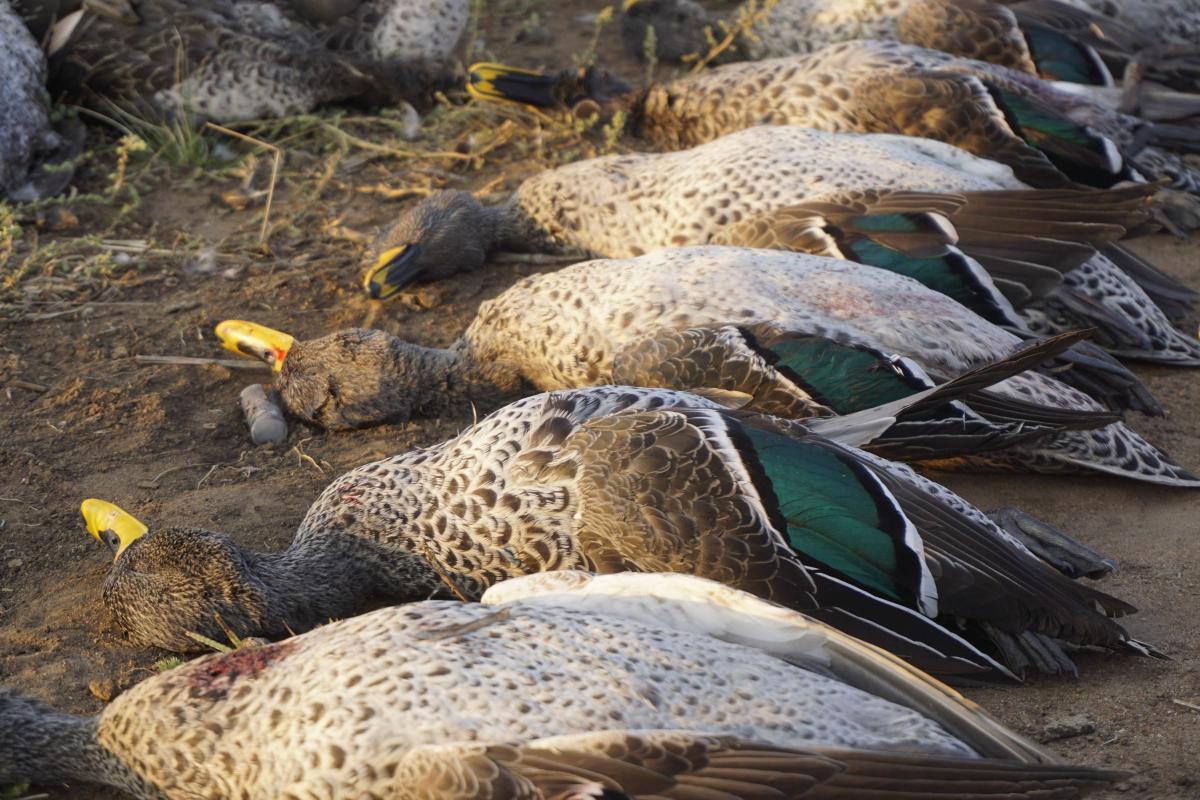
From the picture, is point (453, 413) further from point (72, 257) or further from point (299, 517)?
point (72, 257)

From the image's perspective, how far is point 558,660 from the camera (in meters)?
3.41

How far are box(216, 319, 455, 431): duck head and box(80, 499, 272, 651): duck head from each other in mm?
1169

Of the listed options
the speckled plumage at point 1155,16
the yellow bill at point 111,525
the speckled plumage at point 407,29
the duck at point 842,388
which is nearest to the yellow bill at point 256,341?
the yellow bill at point 111,525

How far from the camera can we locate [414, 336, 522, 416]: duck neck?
5637 millimetres

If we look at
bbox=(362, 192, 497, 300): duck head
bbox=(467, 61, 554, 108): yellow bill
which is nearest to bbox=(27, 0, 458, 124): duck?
bbox=(467, 61, 554, 108): yellow bill

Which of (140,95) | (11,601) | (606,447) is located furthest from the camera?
(140,95)

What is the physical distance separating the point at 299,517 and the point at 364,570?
51 centimetres

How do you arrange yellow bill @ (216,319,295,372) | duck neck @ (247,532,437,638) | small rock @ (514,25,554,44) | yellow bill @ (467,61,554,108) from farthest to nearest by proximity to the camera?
small rock @ (514,25,554,44) → yellow bill @ (467,61,554,108) → yellow bill @ (216,319,295,372) → duck neck @ (247,532,437,638)

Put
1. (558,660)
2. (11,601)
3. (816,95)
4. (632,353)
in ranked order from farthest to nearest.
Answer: (816,95), (632,353), (11,601), (558,660)

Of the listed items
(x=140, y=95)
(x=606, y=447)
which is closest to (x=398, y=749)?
A: (x=606, y=447)

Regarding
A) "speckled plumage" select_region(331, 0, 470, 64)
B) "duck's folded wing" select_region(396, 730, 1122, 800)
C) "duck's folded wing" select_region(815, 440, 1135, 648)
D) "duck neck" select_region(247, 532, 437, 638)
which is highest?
"speckled plumage" select_region(331, 0, 470, 64)

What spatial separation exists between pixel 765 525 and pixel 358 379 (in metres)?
2.05

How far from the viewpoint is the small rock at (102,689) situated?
416cm

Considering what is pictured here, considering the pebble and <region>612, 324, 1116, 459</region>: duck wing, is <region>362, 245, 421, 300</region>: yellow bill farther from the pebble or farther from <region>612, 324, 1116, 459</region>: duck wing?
<region>612, 324, 1116, 459</region>: duck wing
